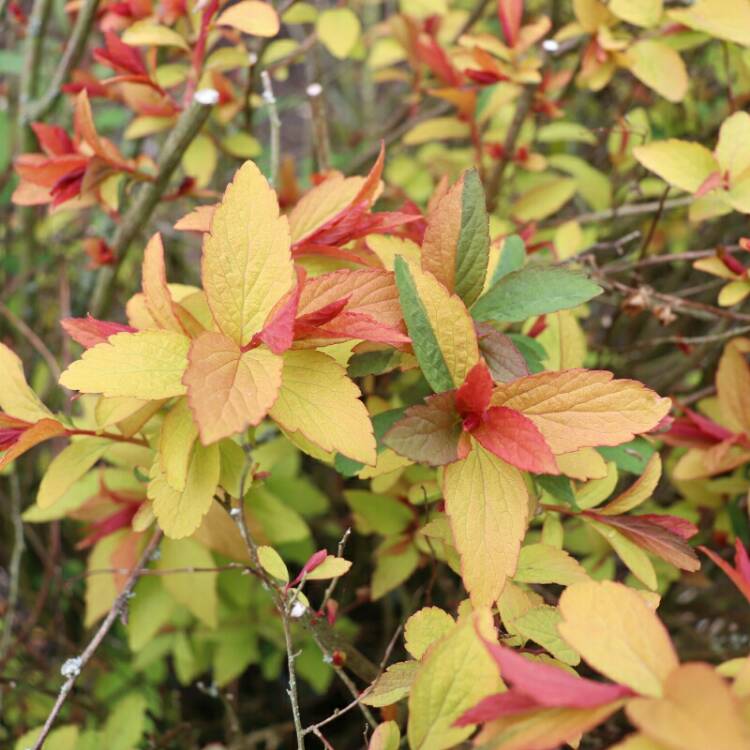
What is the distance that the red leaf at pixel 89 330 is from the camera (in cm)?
75

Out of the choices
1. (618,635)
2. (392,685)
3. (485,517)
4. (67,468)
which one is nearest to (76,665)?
(67,468)

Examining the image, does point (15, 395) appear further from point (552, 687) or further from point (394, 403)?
point (552, 687)

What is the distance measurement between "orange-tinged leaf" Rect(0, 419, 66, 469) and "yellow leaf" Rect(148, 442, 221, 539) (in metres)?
0.10

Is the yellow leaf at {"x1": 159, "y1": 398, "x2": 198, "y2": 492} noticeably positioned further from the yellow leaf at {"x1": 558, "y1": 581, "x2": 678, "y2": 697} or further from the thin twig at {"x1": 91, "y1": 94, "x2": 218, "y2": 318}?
the thin twig at {"x1": 91, "y1": 94, "x2": 218, "y2": 318}

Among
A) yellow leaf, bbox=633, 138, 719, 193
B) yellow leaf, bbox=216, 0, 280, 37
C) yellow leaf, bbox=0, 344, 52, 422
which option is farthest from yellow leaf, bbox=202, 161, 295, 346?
yellow leaf, bbox=633, 138, 719, 193

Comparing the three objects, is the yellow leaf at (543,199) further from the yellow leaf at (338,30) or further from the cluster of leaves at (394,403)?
the yellow leaf at (338,30)

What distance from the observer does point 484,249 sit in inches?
29.9

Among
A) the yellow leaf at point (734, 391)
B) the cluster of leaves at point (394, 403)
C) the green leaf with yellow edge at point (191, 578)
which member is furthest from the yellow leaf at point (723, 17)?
the green leaf with yellow edge at point (191, 578)

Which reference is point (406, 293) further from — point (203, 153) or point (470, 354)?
point (203, 153)

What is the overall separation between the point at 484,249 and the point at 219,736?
1.38 m

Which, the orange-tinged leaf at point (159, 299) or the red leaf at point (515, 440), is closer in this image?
the red leaf at point (515, 440)

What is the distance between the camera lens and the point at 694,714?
0.45 meters

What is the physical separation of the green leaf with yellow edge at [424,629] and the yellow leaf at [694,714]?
255 mm

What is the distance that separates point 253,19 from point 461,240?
1.55ft
